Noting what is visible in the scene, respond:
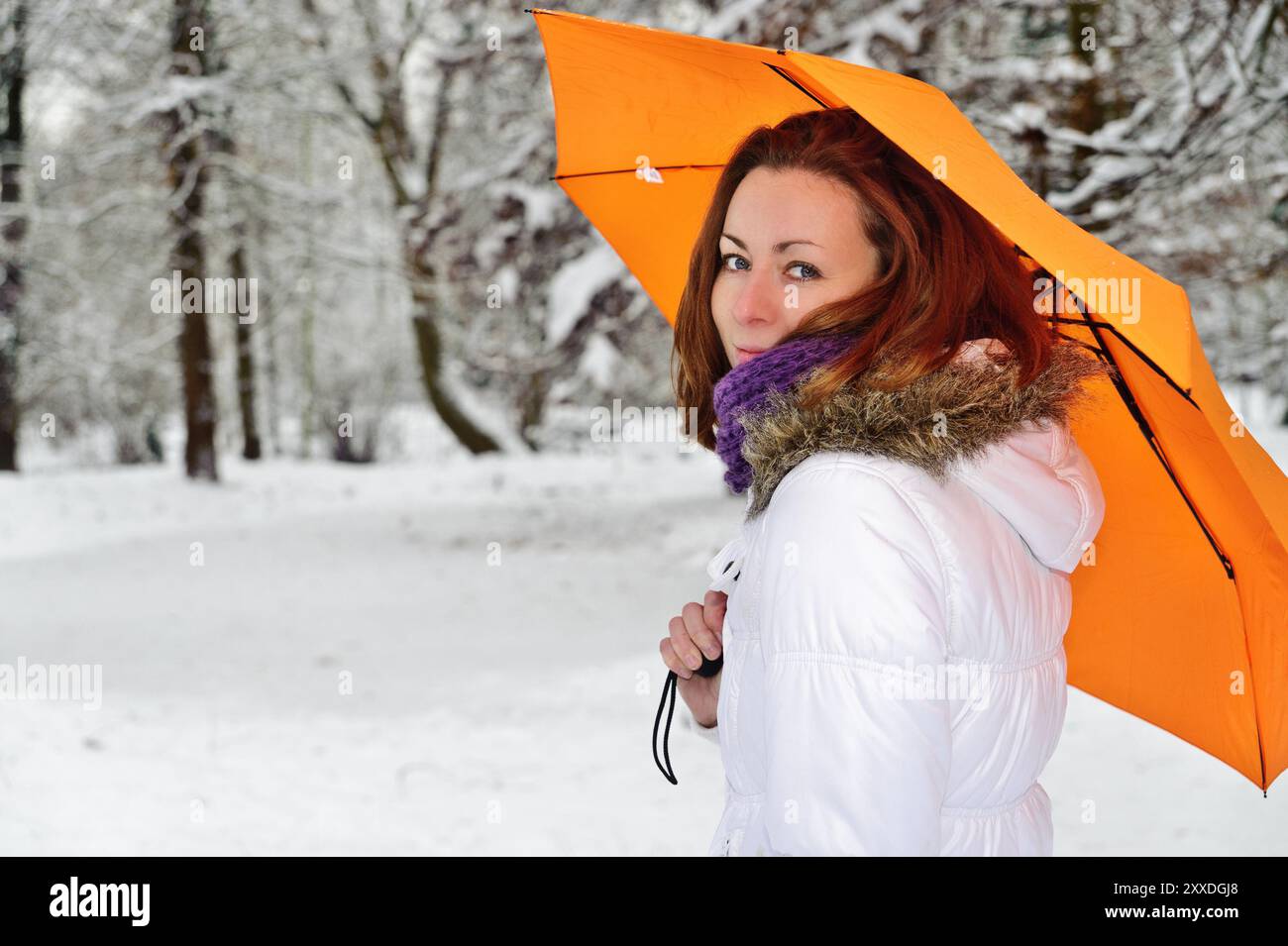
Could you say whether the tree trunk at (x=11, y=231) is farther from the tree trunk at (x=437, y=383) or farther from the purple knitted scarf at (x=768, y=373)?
the purple knitted scarf at (x=768, y=373)

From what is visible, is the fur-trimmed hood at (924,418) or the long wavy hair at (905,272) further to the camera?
the long wavy hair at (905,272)

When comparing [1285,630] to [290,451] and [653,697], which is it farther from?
[290,451]

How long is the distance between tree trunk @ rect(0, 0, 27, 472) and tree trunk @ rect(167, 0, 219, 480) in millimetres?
1907

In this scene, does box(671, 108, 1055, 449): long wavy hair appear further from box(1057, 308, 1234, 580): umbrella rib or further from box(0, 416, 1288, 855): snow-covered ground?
box(0, 416, 1288, 855): snow-covered ground

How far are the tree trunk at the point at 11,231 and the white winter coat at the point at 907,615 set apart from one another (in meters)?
15.0

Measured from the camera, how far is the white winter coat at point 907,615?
1.23 meters

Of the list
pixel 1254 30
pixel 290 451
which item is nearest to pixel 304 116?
pixel 290 451

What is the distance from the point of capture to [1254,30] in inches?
217

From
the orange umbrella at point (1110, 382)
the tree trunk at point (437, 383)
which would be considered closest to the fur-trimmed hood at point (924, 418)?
the orange umbrella at point (1110, 382)

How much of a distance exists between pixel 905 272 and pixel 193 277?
14.5 m

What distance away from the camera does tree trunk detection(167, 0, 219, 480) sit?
539 inches

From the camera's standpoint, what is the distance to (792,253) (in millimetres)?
1683

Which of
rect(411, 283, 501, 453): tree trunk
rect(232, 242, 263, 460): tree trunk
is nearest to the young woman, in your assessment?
rect(411, 283, 501, 453): tree trunk

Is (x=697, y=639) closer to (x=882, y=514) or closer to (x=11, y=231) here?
(x=882, y=514)
